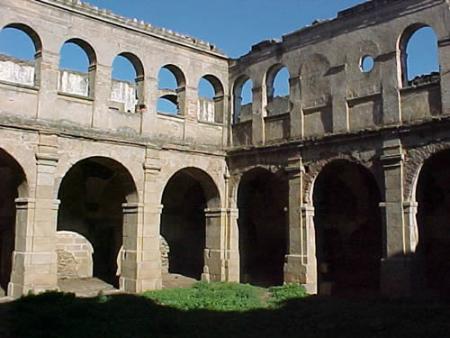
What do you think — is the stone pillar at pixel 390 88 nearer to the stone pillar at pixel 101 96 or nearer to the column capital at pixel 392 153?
the column capital at pixel 392 153

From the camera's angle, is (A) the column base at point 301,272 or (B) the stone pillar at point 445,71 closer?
(B) the stone pillar at point 445,71

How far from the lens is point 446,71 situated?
36.6 feet

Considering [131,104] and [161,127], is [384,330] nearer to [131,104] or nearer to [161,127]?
[161,127]

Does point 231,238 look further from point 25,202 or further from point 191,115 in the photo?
point 25,202

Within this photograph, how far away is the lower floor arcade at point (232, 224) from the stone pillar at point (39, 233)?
0.9 inches

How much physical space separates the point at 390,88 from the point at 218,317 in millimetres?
6566

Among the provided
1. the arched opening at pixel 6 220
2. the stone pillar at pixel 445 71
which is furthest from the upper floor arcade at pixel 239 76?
the arched opening at pixel 6 220

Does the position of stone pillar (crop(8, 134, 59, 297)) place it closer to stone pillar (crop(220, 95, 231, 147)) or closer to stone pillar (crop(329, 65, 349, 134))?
stone pillar (crop(220, 95, 231, 147))

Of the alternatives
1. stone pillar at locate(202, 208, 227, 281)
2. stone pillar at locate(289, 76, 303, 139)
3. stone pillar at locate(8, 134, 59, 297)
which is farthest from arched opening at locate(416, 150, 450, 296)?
stone pillar at locate(8, 134, 59, 297)

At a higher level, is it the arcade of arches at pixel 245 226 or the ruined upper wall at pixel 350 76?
the ruined upper wall at pixel 350 76

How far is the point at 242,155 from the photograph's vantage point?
49.9 ft

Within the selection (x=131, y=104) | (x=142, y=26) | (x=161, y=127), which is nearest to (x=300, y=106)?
(x=161, y=127)

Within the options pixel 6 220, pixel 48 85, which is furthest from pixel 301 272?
pixel 6 220

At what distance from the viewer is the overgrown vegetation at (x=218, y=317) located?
8.46 m
